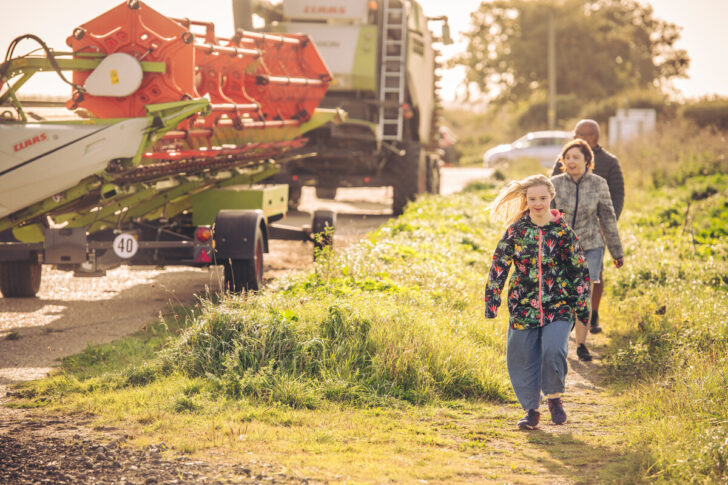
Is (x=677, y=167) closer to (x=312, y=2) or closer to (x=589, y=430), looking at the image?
(x=312, y=2)

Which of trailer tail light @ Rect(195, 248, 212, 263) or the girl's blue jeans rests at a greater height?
trailer tail light @ Rect(195, 248, 212, 263)

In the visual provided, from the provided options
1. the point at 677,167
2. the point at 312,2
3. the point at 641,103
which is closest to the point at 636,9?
the point at 641,103

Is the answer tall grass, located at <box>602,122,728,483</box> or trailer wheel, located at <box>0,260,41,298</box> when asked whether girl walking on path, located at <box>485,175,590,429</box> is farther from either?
trailer wheel, located at <box>0,260,41,298</box>

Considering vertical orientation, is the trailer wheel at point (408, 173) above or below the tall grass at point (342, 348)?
above

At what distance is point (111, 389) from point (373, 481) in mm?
2236

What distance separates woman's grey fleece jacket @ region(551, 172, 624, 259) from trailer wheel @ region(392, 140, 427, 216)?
940cm

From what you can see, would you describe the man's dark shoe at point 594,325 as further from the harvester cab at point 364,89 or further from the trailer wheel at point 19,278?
the harvester cab at point 364,89

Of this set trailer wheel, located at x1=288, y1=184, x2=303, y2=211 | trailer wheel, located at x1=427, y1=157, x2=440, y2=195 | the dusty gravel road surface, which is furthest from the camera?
trailer wheel, located at x1=427, y1=157, x2=440, y2=195

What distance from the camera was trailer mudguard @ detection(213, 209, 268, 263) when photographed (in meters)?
9.05

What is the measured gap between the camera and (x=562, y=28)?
177ft

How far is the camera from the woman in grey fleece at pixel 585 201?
306 inches

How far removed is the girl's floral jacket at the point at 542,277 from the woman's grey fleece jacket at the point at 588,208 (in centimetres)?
188

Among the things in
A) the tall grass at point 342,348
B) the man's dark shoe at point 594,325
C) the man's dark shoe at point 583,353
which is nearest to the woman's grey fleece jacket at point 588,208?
the man's dark shoe at point 583,353

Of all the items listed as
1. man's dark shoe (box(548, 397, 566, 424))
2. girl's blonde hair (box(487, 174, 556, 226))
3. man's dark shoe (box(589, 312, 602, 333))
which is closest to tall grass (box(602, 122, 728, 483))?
man's dark shoe (box(589, 312, 602, 333))
